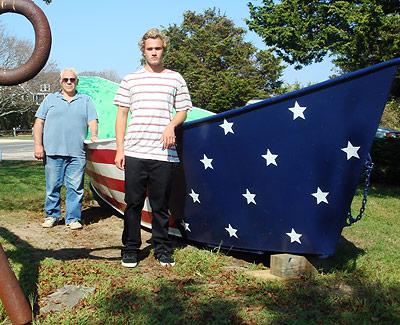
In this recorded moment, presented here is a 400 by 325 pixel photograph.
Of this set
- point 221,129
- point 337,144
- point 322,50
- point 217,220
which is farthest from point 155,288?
point 322,50

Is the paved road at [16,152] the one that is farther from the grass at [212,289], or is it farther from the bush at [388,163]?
the grass at [212,289]

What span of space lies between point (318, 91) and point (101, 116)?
3.67 m

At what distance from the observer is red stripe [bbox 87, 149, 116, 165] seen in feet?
15.7

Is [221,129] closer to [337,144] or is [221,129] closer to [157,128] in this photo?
[157,128]

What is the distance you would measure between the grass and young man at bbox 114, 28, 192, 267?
15.2 inches

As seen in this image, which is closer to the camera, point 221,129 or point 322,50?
point 221,129

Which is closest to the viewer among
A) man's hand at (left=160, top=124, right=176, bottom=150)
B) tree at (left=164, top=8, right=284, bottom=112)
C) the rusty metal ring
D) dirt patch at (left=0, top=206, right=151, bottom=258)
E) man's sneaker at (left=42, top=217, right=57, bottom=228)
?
the rusty metal ring

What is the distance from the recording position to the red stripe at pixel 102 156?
15.7 feet

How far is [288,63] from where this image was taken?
1144 cm

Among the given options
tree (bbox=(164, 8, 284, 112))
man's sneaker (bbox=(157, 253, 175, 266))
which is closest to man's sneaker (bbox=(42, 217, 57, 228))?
man's sneaker (bbox=(157, 253, 175, 266))

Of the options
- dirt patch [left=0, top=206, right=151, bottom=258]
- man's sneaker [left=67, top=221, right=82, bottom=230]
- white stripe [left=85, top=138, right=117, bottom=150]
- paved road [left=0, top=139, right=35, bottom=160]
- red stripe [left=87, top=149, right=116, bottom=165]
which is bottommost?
paved road [left=0, top=139, right=35, bottom=160]

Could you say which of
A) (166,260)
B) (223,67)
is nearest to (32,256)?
(166,260)

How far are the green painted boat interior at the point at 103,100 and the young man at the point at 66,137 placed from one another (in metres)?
1.17

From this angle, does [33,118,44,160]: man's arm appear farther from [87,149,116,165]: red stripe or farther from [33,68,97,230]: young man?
[87,149,116,165]: red stripe
